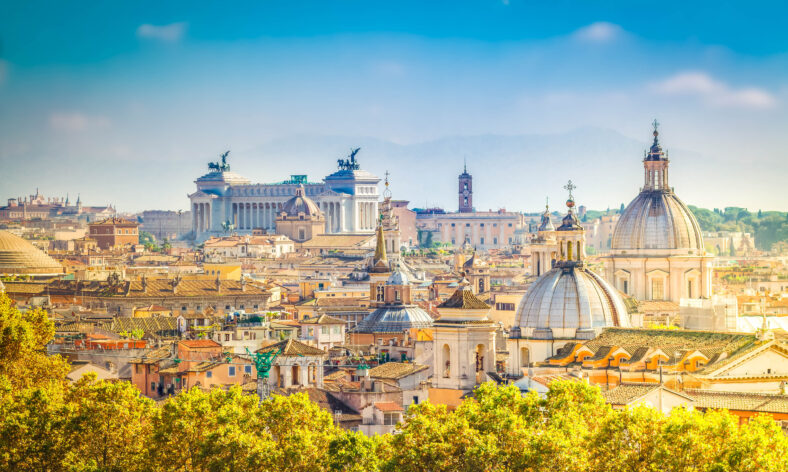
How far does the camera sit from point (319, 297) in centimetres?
10775

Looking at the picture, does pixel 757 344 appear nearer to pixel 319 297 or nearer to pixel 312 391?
pixel 312 391

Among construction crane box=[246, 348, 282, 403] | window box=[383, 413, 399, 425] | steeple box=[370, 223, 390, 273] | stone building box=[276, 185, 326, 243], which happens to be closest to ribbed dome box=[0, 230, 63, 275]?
steeple box=[370, 223, 390, 273]

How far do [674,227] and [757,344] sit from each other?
35.5 metres

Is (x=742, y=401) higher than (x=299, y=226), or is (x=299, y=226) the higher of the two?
(x=299, y=226)

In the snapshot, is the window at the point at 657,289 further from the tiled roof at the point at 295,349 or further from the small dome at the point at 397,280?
the tiled roof at the point at 295,349

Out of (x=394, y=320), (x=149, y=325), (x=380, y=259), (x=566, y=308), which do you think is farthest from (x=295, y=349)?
(x=380, y=259)

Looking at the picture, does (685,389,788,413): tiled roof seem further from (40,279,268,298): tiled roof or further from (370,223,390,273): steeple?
(40,279,268,298): tiled roof

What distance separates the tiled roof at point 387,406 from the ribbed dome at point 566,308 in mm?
8376

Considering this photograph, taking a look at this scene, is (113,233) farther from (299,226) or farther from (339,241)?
(339,241)

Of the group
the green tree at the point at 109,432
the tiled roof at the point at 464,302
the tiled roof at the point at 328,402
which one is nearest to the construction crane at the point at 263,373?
the tiled roof at the point at 328,402

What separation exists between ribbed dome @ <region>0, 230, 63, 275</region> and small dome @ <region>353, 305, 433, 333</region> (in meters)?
44.2

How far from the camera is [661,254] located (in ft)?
313

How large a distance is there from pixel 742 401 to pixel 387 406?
11.1m

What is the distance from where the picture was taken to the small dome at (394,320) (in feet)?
282
